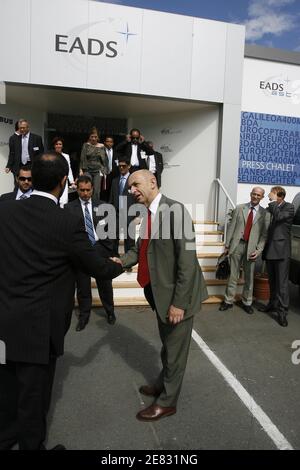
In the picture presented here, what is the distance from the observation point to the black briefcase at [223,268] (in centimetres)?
600

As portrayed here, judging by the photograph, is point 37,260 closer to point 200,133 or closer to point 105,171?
point 105,171

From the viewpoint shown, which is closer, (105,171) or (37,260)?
(37,260)

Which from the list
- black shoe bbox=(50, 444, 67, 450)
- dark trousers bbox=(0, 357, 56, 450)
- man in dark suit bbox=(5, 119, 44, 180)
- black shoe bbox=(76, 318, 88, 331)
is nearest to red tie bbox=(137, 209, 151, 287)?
dark trousers bbox=(0, 357, 56, 450)

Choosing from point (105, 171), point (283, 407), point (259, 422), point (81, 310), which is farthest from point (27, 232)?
point (105, 171)

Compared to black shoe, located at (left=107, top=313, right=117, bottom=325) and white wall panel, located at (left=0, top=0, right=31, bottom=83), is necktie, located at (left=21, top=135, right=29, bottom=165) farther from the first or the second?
black shoe, located at (left=107, top=313, right=117, bottom=325)

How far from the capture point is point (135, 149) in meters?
7.67

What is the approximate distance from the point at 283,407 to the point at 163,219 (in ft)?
6.50

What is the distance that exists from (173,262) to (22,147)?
199 inches

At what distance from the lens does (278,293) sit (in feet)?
18.1

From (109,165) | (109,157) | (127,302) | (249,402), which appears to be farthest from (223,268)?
(109,157)

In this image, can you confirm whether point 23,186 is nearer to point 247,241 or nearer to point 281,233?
point 247,241

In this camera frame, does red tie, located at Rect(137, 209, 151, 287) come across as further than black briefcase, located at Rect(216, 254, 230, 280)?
No

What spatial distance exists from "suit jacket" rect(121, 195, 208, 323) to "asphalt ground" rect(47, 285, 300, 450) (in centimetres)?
88

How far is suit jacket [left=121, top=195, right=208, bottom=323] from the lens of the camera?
2.85m
